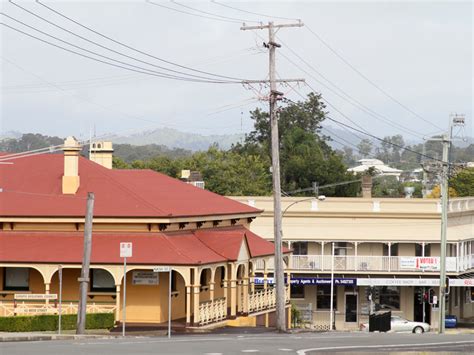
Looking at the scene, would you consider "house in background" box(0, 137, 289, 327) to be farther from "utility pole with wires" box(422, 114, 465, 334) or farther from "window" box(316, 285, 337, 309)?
"window" box(316, 285, 337, 309)

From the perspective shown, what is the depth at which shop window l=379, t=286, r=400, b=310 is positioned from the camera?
74938 mm

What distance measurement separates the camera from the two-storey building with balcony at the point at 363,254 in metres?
72.9

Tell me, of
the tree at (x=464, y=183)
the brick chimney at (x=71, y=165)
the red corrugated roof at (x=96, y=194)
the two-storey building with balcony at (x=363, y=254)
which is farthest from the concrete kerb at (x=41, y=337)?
the tree at (x=464, y=183)

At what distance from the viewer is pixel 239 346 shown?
101ft

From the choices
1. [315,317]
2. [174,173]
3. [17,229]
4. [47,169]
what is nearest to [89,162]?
[47,169]

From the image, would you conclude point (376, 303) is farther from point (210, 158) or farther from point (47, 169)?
point (210, 158)

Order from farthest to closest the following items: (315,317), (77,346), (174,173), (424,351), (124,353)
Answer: (174,173), (315,317), (424,351), (77,346), (124,353)

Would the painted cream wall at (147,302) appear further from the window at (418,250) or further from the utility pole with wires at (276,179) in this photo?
the window at (418,250)

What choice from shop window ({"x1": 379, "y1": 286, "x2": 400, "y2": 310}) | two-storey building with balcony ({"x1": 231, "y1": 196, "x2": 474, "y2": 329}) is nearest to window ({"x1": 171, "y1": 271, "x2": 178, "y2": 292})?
two-storey building with balcony ({"x1": 231, "y1": 196, "x2": 474, "y2": 329})

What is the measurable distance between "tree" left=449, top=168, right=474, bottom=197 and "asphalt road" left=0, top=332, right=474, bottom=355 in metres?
93.0

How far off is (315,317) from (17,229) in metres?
31.6

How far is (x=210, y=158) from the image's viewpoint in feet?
383

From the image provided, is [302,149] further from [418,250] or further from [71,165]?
[71,165]

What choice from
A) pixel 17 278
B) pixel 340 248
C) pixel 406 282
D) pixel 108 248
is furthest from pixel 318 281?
pixel 108 248
